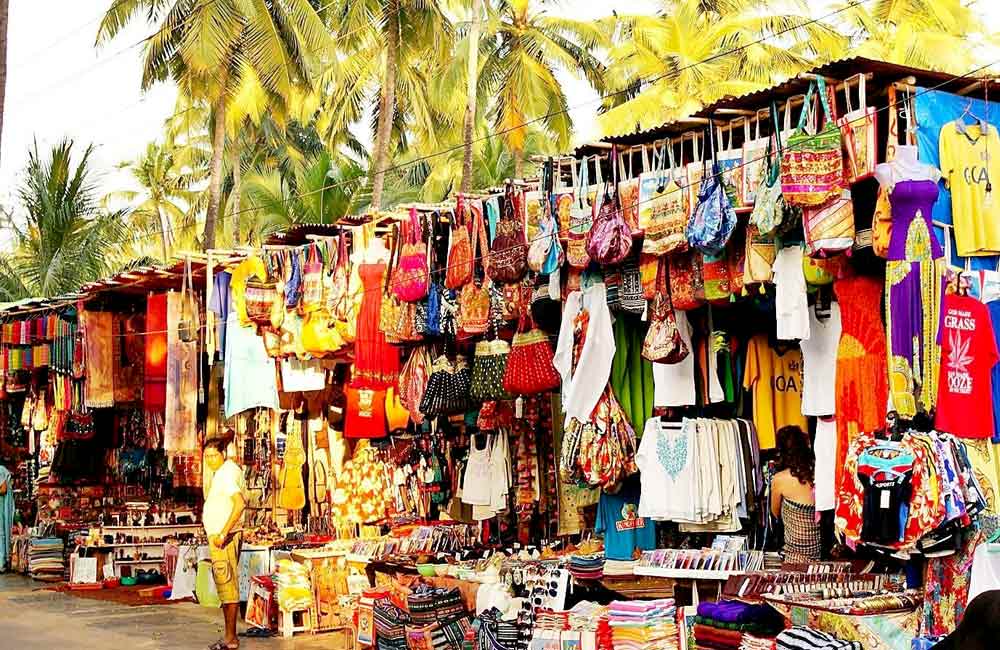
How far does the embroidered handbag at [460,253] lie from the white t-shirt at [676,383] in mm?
1646

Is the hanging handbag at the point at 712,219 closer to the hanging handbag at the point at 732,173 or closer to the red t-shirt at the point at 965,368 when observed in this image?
the hanging handbag at the point at 732,173

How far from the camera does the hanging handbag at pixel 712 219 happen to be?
7.27 metres

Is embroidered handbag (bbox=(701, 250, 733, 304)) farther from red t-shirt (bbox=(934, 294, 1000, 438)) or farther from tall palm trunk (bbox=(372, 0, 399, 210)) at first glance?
tall palm trunk (bbox=(372, 0, 399, 210))

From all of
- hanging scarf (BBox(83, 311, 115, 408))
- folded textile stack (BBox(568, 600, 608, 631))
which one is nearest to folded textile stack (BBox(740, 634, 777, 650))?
folded textile stack (BBox(568, 600, 608, 631))

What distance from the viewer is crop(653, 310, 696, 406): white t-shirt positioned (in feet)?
26.9

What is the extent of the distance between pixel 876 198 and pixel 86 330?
9.55 metres

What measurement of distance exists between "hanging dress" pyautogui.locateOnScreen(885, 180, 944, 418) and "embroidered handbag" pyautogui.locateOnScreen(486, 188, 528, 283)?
2751 millimetres

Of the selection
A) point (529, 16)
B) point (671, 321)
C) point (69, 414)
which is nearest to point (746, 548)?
point (671, 321)

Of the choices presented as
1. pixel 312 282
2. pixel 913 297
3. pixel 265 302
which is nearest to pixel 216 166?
pixel 265 302

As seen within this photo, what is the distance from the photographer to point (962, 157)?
674 cm

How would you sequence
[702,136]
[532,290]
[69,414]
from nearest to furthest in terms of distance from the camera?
[702,136] < [532,290] < [69,414]

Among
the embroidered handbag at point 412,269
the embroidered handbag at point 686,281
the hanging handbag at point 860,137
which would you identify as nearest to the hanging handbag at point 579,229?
the embroidered handbag at point 686,281

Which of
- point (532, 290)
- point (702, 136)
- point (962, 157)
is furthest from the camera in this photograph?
point (532, 290)

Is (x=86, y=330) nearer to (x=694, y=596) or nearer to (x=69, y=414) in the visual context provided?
(x=69, y=414)
